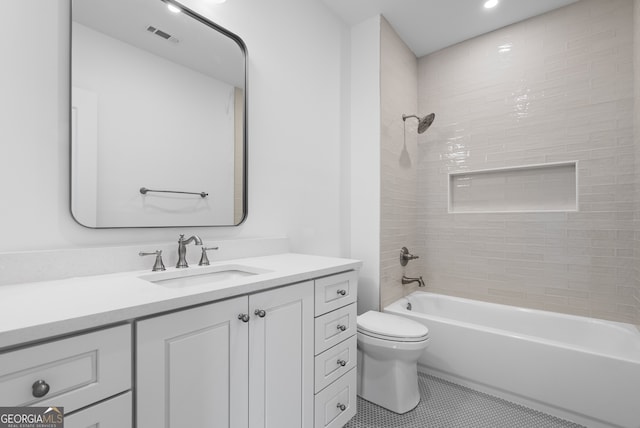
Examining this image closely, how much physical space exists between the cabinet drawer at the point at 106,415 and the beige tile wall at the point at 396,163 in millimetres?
1847

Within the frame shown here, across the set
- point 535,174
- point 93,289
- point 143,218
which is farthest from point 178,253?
point 535,174

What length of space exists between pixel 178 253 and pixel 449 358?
6.22 ft

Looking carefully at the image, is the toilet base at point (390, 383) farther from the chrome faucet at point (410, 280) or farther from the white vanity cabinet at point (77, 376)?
the white vanity cabinet at point (77, 376)

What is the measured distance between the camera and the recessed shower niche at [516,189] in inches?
91.3

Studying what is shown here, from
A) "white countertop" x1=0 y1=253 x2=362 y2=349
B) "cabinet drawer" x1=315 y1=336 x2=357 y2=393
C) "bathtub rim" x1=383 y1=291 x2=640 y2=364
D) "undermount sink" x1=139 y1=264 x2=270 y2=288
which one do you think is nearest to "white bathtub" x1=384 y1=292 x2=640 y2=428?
"bathtub rim" x1=383 y1=291 x2=640 y2=364

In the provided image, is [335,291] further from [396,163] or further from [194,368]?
[396,163]

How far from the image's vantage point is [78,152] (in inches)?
44.4

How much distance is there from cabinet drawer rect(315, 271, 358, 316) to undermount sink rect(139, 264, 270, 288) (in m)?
0.27

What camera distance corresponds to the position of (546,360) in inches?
69.2

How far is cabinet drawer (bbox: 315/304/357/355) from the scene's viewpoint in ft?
4.46

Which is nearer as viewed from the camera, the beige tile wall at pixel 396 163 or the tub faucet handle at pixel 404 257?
the beige tile wall at pixel 396 163

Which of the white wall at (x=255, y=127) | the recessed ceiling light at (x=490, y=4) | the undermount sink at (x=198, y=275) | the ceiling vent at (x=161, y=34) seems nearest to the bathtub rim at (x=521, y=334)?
the white wall at (x=255, y=127)

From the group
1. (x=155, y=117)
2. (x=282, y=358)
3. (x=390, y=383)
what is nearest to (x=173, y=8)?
(x=155, y=117)

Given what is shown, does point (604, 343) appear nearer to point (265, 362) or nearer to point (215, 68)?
point (265, 362)
